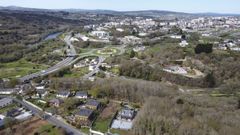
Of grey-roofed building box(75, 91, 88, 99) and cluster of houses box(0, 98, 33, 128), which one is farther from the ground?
grey-roofed building box(75, 91, 88, 99)

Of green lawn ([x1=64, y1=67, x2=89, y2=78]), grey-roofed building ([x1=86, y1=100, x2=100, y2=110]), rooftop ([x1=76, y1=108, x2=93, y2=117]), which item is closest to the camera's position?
rooftop ([x1=76, y1=108, x2=93, y2=117])

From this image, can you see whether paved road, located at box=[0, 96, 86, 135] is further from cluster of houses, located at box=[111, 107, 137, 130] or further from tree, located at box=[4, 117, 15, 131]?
cluster of houses, located at box=[111, 107, 137, 130]

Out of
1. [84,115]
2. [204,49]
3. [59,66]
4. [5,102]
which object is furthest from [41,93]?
[204,49]

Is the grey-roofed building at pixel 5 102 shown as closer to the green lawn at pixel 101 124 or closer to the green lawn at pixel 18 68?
the green lawn at pixel 18 68

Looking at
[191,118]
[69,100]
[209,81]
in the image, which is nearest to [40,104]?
[69,100]

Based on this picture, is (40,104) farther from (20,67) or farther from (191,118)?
(20,67)

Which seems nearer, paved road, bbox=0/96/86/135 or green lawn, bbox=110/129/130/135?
green lawn, bbox=110/129/130/135

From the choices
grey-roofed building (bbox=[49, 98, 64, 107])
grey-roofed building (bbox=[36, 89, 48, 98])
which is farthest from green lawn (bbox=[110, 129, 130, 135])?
grey-roofed building (bbox=[36, 89, 48, 98])

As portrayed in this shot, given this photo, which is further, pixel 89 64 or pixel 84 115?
pixel 89 64

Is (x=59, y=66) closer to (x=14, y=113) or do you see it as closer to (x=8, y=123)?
(x=14, y=113)
